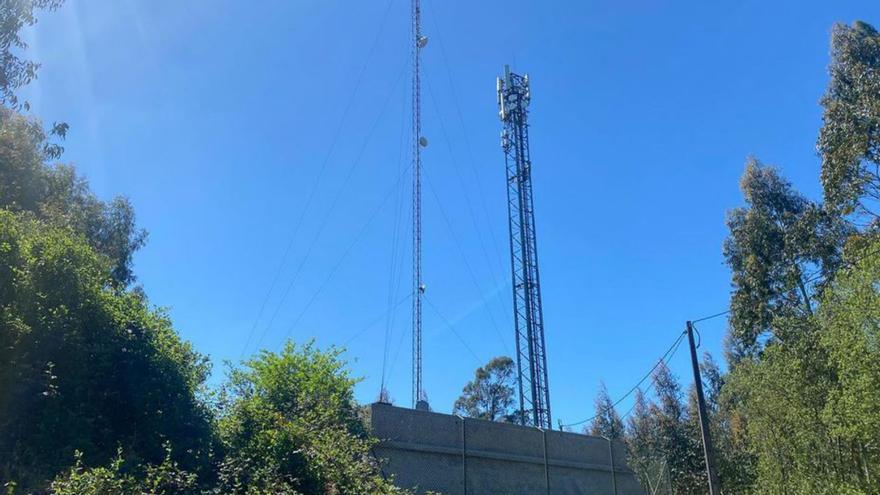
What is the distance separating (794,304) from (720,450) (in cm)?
1210

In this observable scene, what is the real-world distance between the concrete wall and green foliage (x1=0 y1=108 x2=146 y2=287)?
315 inches

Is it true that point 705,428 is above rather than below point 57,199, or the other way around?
below

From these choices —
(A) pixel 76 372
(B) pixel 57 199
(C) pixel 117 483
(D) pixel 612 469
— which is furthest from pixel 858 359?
(B) pixel 57 199

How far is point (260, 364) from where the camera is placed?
13.4m

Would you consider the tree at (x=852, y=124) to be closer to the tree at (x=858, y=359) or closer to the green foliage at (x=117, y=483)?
the tree at (x=858, y=359)

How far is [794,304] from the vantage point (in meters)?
25.3

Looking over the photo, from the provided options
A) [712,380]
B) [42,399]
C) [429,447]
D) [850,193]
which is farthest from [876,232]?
[712,380]

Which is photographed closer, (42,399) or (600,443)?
(42,399)

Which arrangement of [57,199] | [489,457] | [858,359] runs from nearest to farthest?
[858,359]
[489,457]
[57,199]

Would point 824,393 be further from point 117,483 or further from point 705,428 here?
point 117,483

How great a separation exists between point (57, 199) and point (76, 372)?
13.9 meters

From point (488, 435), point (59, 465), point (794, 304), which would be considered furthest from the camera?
point (794, 304)

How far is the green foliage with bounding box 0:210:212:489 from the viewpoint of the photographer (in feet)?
31.9

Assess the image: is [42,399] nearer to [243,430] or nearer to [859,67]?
[243,430]
